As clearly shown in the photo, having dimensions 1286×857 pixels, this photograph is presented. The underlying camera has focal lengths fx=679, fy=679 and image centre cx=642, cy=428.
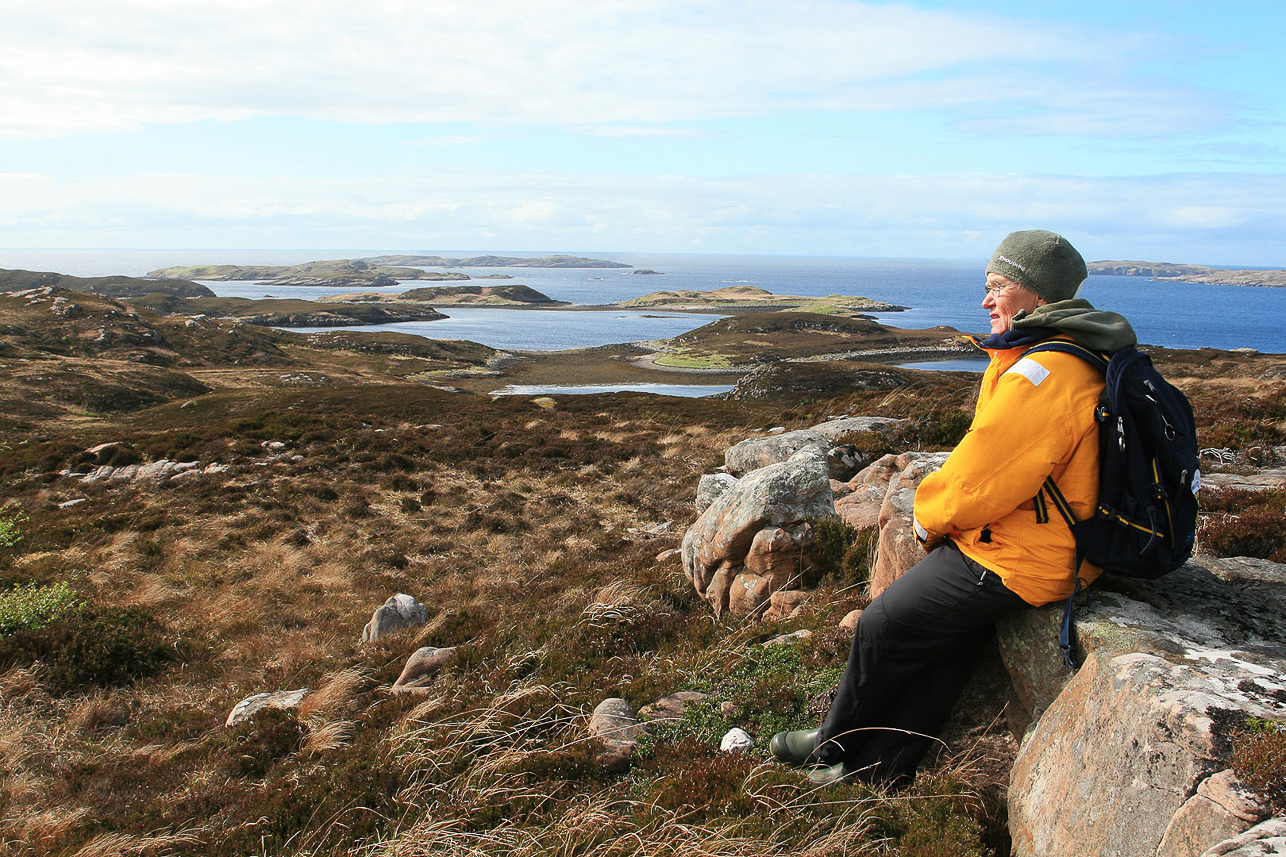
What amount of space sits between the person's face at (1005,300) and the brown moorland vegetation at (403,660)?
231 centimetres

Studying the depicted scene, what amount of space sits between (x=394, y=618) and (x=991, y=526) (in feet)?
29.3

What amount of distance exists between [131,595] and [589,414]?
942 inches

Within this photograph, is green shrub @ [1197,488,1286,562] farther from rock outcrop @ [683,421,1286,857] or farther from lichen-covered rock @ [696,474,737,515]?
lichen-covered rock @ [696,474,737,515]

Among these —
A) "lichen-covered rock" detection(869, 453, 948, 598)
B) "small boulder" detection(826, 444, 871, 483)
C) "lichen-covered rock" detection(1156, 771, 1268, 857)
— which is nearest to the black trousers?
"lichen-covered rock" detection(869, 453, 948, 598)

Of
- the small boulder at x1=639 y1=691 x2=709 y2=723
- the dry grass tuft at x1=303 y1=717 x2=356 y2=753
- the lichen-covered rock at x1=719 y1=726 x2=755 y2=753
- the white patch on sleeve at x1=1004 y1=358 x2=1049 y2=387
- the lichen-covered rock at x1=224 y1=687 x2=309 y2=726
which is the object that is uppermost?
the white patch on sleeve at x1=1004 y1=358 x2=1049 y2=387

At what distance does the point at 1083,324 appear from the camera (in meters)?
3.40

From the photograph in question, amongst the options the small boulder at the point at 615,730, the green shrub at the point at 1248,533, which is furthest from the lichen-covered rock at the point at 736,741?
the green shrub at the point at 1248,533

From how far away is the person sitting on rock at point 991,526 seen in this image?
11.0 feet

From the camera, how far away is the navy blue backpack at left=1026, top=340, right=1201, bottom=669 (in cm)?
323

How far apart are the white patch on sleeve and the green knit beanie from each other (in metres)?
0.58

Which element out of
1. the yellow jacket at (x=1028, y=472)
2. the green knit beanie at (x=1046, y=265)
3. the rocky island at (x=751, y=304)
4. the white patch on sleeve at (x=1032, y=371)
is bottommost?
the yellow jacket at (x=1028, y=472)

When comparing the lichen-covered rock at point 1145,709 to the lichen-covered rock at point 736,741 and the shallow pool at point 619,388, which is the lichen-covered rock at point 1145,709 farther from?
the shallow pool at point 619,388

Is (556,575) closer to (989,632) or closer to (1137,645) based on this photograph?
(989,632)

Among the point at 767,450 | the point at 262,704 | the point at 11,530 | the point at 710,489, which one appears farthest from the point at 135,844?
the point at 767,450
